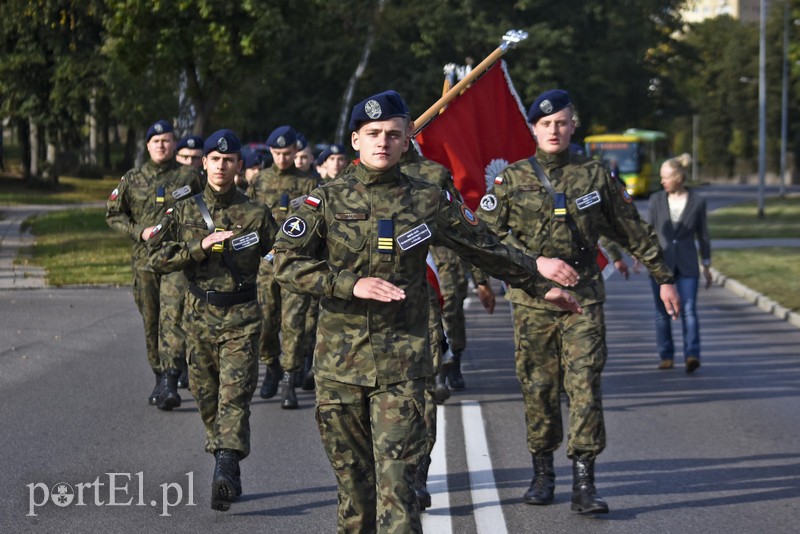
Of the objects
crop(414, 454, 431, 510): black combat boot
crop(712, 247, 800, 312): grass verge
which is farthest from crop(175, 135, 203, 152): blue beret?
crop(712, 247, 800, 312): grass verge

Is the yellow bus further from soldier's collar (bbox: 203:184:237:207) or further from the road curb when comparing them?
soldier's collar (bbox: 203:184:237:207)

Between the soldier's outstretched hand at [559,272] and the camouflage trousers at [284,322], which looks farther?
the camouflage trousers at [284,322]

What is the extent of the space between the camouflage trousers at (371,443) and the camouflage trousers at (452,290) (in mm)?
4765

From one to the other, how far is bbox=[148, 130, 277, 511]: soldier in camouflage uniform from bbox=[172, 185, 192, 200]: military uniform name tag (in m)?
1.73

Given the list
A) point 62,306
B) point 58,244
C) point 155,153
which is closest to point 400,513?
point 155,153

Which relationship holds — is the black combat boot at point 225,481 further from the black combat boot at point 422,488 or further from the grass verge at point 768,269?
the grass verge at point 768,269

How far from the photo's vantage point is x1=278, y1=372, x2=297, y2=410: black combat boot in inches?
415

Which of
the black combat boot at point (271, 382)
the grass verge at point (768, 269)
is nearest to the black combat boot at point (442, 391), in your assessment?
the black combat boot at point (271, 382)

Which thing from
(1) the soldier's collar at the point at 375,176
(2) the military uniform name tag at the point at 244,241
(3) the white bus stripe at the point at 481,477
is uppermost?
(1) the soldier's collar at the point at 375,176

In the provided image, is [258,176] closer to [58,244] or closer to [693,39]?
[58,244]

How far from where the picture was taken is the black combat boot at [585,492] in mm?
7090

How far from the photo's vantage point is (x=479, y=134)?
957cm

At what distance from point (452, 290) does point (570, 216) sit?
3512 mm

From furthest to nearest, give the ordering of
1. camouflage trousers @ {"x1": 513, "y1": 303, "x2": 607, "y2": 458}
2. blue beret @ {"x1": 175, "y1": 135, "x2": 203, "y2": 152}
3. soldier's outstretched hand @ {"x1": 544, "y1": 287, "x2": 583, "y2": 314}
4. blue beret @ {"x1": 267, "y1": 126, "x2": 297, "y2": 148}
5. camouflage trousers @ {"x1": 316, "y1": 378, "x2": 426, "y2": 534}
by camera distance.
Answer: blue beret @ {"x1": 267, "y1": 126, "x2": 297, "y2": 148}, blue beret @ {"x1": 175, "y1": 135, "x2": 203, "y2": 152}, camouflage trousers @ {"x1": 513, "y1": 303, "x2": 607, "y2": 458}, soldier's outstretched hand @ {"x1": 544, "y1": 287, "x2": 583, "y2": 314}, camouflage trousers @ {"x1": 316, "y1": 378, "x2": 426, "y2": 534}
